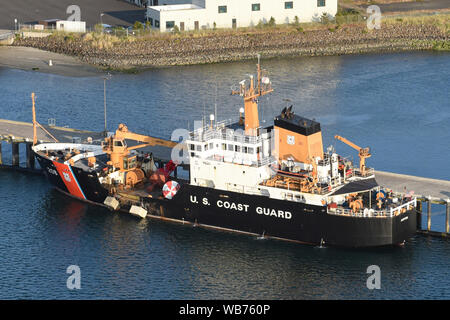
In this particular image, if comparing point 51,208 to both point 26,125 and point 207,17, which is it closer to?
point 26,125

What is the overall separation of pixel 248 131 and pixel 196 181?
17.1ft

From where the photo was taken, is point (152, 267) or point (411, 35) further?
point (411, 35)

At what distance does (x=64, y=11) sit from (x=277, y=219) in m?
72.6

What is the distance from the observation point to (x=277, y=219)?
226 feet

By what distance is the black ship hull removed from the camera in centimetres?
6675

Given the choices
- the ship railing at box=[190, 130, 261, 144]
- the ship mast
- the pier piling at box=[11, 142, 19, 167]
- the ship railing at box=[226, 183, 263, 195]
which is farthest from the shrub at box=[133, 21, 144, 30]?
the ship railing at box=[226, 183, 263, 195]

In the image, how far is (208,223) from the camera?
236 feet

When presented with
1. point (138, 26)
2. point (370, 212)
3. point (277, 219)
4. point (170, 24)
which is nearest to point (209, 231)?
point (277, 219)

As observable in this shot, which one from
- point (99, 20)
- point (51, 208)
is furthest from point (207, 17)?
point (51, 208)

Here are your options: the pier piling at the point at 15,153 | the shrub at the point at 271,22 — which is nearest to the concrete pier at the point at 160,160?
the pier piling at the point at 15,153

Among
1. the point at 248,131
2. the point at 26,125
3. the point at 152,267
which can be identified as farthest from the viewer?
the point at 26,125

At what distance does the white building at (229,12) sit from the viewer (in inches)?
4796

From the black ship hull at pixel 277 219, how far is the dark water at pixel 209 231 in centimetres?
86
